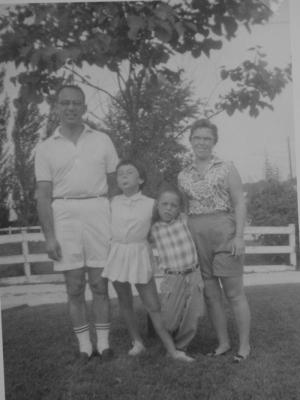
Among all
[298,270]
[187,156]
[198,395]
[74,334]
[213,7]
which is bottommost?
[198,395]

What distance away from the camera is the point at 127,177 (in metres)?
1.93

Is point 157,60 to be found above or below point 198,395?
above

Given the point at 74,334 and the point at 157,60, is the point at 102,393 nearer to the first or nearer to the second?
the point at 74,334

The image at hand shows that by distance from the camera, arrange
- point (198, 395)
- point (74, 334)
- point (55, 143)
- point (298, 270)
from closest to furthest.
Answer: point (198, 395)
point (55, 143)
point (74, 334)
point (298, 270)

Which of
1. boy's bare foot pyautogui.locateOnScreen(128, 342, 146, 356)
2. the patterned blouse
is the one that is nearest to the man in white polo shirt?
boy's bare foot pyautogui.locateOnScreen(128, 342, 146, 356)

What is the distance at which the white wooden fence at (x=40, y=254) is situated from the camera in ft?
6.63

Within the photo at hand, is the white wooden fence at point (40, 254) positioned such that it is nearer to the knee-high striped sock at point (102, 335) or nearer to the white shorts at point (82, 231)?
the white shorts at point (82, 231)

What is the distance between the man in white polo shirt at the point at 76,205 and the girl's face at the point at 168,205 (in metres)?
0.24

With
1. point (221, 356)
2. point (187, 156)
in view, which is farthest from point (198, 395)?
point (187, 156)

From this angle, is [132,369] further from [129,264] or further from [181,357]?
[129,264]

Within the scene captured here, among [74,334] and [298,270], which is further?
[298,270]

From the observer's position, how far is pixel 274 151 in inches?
84.8

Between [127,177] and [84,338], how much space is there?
0.75 metres

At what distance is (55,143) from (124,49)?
538 mm
